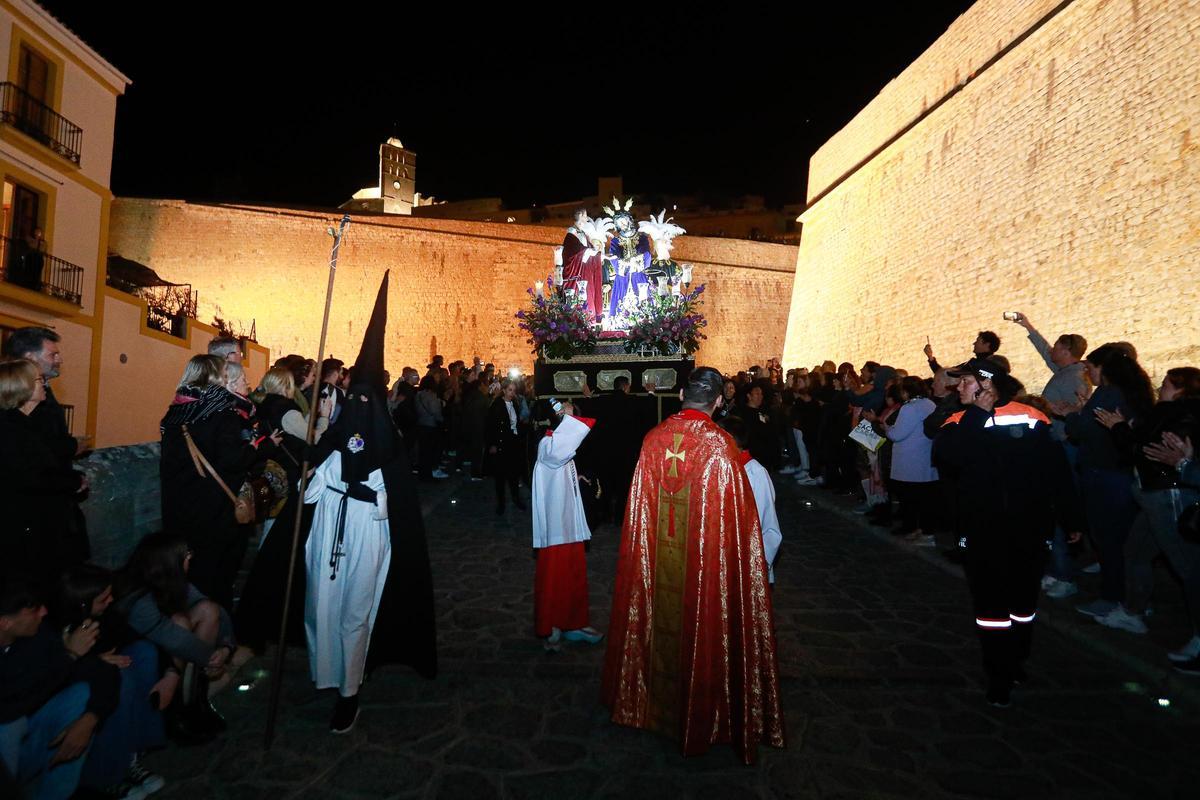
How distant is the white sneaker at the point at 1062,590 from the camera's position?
5.52m

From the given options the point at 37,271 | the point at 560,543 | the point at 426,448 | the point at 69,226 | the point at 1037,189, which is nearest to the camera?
the point at 560,543

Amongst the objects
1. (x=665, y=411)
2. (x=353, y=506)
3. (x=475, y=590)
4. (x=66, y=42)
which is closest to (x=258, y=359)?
(x=66, y=42)

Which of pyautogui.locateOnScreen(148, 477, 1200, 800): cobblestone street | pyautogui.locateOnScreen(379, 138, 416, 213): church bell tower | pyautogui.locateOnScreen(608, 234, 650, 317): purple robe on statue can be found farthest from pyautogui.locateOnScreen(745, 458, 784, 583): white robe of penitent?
pyautogui.locateOnScreen(379, 138, 416, 213): church bell tower

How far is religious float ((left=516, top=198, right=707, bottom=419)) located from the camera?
9.16m

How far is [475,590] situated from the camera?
573 centimetres

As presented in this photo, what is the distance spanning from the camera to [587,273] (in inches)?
387

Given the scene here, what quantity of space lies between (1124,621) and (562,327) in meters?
6.84

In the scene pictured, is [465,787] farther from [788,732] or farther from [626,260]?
[626,260]

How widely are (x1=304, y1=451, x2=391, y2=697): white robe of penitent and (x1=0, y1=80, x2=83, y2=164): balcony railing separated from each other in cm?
1611

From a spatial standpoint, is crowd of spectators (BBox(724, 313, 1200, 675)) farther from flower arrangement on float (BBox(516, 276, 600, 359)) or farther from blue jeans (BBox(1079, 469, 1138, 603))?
flower arrangement on float (BBox(516, 276, 600, 359))

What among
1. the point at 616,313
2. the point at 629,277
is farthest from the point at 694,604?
the point at 629,277

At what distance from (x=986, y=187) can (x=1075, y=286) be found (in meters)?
4.18

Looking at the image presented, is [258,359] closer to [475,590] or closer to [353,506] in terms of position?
[475,590]

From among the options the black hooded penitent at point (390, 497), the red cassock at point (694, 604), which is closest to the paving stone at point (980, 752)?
the red cassock at point (694, 604)
